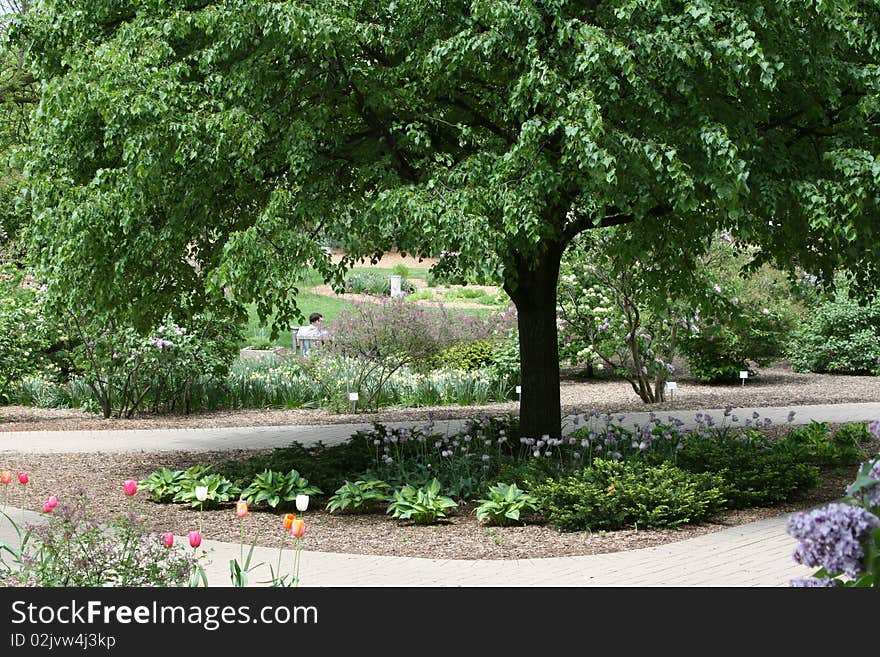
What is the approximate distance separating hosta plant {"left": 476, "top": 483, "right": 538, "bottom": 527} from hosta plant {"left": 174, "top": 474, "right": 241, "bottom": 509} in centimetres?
209

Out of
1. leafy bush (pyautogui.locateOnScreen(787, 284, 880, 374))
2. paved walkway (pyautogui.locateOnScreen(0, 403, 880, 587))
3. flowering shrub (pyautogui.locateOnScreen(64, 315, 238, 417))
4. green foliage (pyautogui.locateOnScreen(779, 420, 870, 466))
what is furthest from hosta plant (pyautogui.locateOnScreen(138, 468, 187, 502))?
leafy bush (pyautogui.locateOnScreen(787, 284, 880, 374))

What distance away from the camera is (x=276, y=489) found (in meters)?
8.31

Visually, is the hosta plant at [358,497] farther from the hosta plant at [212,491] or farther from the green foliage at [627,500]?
the green foliage at [627,500]

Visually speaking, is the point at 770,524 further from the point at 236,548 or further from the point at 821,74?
the point at 236,548

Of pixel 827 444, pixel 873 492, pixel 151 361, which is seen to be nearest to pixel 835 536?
pixel 873 492

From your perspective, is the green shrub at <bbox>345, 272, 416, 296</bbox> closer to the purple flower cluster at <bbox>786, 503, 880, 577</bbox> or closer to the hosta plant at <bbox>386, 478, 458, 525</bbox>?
the hosta plant at <bbox>386, 478, 458, 525</bbox>

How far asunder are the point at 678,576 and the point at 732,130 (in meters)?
3.18

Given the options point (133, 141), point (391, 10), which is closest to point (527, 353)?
point (391, 10)

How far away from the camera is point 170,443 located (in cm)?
1170

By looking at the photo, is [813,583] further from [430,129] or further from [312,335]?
[312,335]

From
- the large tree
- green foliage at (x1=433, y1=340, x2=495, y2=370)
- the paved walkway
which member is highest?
the large tree

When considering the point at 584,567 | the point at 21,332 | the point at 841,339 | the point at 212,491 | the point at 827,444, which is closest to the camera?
the point at 584,567

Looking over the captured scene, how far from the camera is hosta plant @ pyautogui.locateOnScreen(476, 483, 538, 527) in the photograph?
754 cm

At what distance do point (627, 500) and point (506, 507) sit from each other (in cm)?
88
